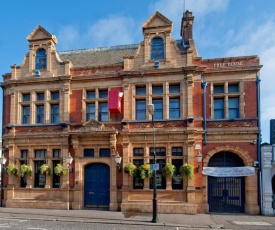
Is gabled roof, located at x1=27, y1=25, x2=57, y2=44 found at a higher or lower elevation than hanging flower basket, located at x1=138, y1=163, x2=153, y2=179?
higher

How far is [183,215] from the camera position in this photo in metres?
16.3

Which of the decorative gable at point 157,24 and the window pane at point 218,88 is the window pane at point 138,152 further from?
the decorative gable at point 157,24

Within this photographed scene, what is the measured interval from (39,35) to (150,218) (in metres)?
15.1

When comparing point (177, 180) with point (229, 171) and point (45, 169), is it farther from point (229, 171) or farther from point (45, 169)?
point (45, 169)

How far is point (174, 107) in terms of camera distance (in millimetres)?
18531

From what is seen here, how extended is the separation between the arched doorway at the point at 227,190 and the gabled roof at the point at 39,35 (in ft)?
48.0

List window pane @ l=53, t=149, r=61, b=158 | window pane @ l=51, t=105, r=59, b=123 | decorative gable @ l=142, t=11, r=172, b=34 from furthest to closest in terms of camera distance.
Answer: window pane @ l=51, t=105, r=59, b=123 < window pane @ l=53, t=149, r=61, b=158 < decorative gable @ l=142, t=11, r=172, b=34

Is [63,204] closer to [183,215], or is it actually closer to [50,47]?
[183,215]

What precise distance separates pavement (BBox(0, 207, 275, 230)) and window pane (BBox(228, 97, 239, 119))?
6.17 meters

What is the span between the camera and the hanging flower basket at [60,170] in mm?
18281

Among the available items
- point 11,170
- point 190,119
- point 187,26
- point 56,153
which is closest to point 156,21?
point 187,26

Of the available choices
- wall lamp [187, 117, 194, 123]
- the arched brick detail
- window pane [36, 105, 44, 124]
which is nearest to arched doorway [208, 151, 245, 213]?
the arched brick detail

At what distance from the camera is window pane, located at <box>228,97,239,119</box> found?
18016 millimetres

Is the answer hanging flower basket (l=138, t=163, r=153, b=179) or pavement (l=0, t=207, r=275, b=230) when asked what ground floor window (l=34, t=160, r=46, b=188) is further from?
hanging flower basket (l=138, t=163, r=153, b=179)
